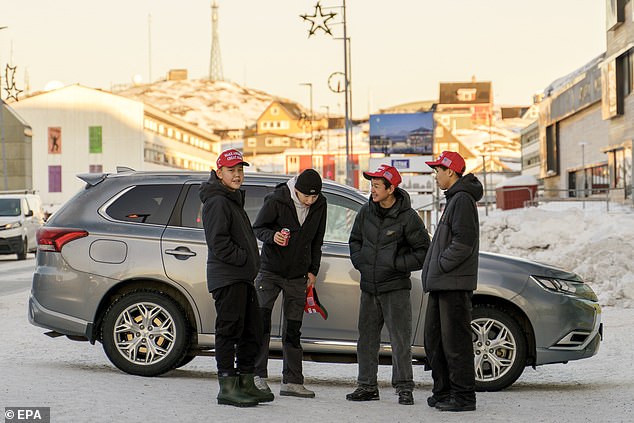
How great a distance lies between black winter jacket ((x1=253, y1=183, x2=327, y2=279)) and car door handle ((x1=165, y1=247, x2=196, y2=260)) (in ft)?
3.20

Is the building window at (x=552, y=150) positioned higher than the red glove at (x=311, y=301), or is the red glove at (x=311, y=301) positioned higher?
the building window at (x=552, y=150)

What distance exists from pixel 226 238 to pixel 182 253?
63.5 inches

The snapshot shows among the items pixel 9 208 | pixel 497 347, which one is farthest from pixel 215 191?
pixel 9 208

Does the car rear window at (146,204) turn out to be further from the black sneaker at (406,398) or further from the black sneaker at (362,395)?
the black sneaker at (406,398)

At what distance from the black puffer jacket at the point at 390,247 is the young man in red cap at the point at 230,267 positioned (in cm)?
89

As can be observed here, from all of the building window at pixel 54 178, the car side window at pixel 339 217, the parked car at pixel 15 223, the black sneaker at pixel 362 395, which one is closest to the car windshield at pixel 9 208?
the parked car at pixel 15 223

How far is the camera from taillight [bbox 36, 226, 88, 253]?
9.55 metres

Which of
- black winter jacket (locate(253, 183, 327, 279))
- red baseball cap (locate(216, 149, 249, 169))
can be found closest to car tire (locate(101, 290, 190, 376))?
black winter jacket (locate(253, 183, 327, 279))

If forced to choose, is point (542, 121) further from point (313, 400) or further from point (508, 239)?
point (313, 400)

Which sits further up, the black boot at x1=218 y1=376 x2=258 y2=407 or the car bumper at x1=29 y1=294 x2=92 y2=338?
the car bumper at x1=29 y1=294 x2=92 y2=338

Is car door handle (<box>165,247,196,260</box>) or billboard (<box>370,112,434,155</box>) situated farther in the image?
billboard (<box>370,112,434,155</box>)

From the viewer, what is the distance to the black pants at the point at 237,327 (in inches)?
312

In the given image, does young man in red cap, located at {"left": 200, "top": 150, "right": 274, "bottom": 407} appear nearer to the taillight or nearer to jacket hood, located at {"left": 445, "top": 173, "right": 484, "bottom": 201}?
jacket hood, located at {"left": 445, "top": 173, "right": 484, "bottom": 201}

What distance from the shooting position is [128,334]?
30.5ft
